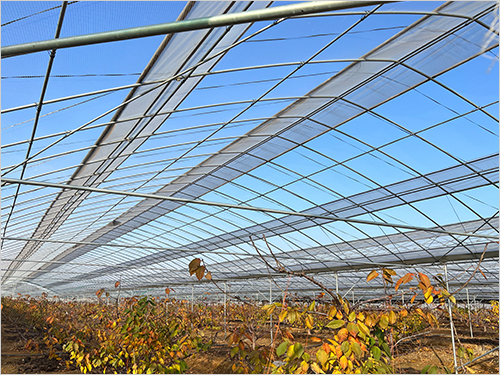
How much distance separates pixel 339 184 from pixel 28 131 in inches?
369

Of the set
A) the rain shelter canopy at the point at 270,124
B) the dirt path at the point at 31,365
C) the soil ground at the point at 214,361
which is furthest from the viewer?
the soil ground at the point at 214,361

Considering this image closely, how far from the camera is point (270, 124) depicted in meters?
10.8

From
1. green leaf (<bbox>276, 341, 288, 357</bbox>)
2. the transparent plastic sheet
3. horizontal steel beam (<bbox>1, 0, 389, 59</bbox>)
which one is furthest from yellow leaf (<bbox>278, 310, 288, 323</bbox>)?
the transparent plastic sheet

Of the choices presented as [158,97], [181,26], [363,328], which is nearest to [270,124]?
[158,97]

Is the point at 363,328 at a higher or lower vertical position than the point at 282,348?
higher

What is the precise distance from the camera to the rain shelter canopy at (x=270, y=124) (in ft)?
20.3

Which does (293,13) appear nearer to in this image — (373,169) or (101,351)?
(101,351)

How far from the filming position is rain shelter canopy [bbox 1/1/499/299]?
6199 mm

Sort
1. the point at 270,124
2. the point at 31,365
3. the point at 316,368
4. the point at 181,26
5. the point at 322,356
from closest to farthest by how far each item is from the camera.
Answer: the point at 181,26 < the point at 322,356 < the point at 316,368 < the point at 270,124 < the point at 31,365

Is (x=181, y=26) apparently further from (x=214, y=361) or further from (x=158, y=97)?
(x=214, y=361)

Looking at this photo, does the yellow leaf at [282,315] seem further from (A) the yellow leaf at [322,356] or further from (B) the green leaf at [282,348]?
(A) the yellow leaf at [322,356]

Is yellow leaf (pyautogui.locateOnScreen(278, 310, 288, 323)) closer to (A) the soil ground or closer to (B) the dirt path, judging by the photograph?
A: (A) the soil ground

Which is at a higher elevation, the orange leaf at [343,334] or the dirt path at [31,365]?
the orange leaf at [343,334]

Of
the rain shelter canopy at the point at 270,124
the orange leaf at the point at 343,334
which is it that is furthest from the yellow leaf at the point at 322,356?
the rain shelter canopy at the point at 270,124
